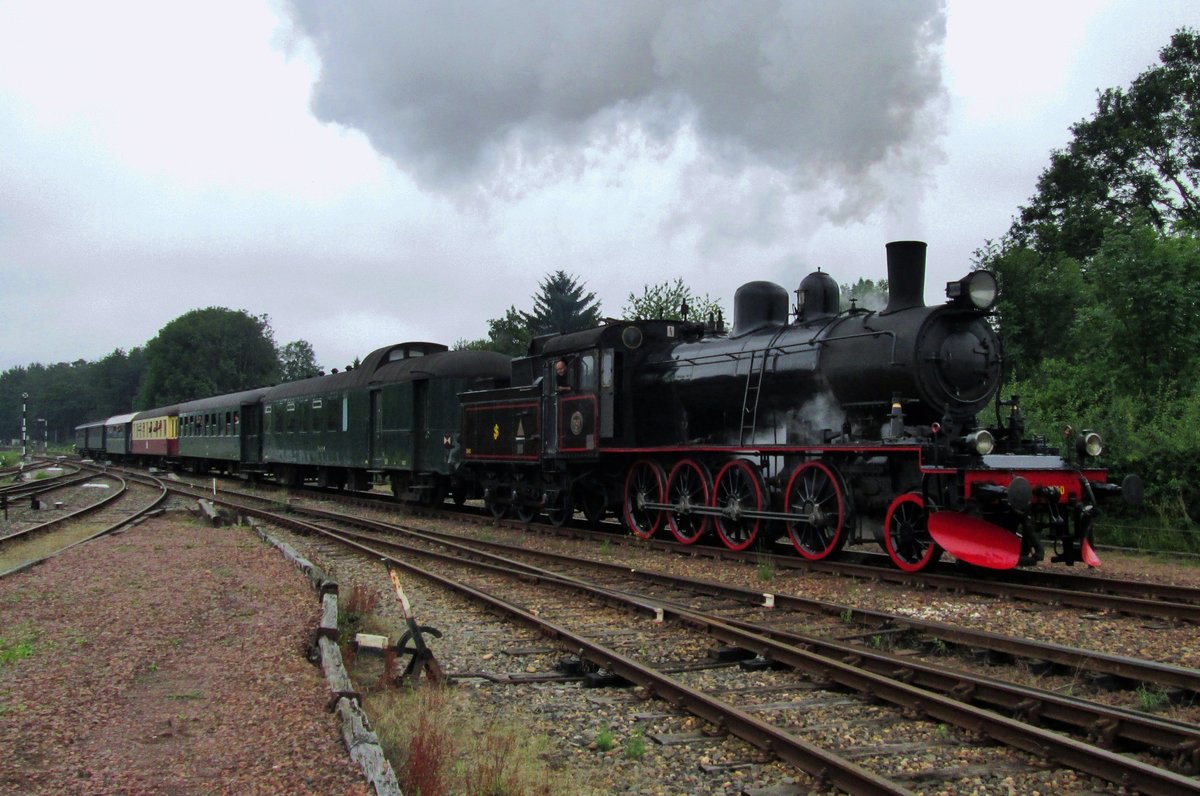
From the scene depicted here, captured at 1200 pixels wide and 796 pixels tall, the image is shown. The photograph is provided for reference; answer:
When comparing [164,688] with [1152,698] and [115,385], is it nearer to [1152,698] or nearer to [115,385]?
[1152,698]

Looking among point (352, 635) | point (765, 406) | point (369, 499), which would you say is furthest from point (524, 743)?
point (369, 499)

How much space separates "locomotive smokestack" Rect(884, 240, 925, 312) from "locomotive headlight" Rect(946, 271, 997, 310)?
1.29 ft

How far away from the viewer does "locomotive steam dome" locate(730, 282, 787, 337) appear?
504 inches

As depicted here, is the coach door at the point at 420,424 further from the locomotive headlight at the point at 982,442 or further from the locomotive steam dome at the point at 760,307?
the locomotive headlight at the point at 982,442

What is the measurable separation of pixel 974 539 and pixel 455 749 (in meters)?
6.09

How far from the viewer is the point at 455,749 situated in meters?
4.84

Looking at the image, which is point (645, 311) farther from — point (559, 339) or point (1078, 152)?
point (559, 339)

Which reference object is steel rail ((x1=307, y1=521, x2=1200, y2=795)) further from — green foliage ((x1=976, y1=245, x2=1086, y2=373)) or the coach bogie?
green foliage ((x1=976, y1=245, x2=1086, y2=373))

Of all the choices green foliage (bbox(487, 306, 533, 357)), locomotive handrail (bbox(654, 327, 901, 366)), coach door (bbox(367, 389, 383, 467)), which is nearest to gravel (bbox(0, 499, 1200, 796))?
locomotive handrail (bbox(654, 327, 901, 366))

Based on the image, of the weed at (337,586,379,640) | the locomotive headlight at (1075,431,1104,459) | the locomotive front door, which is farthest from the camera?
the locomotive front door

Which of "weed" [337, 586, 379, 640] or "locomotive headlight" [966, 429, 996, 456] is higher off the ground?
"locomotive headlight" [966, 429, 996, 456]

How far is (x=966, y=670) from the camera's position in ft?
20.1

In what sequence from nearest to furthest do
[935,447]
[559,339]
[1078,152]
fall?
[935,447], [559,339], [1078,152]

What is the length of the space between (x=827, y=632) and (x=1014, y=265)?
932 inches
